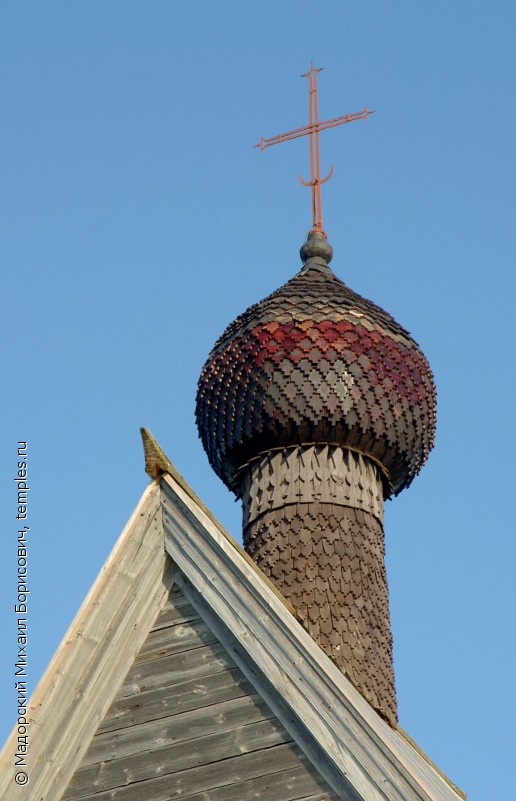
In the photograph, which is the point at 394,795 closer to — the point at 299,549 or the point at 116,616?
the point at 116,616

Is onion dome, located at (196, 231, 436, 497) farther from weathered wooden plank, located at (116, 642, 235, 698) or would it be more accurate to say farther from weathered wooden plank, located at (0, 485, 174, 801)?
weathered wooden plank, located at (116, 642, 235, 698)

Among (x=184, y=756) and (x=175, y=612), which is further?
(x=175, y=612)

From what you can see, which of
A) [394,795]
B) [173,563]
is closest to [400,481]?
[173,563]

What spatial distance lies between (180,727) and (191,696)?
18cm

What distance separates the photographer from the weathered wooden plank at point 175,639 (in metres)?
8.88

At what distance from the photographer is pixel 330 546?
47.0ft

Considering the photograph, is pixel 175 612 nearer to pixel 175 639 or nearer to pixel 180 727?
pixel 175 639

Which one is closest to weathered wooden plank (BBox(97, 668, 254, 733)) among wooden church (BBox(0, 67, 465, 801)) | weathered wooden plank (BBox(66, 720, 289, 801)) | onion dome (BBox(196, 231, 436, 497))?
wooden church (BBox(0, 67, 465, 801))

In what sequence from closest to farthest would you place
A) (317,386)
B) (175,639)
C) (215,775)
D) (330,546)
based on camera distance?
(215,775) < (175,639) < (330,546) < (317,386)

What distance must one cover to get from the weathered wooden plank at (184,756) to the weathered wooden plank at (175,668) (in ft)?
1.26

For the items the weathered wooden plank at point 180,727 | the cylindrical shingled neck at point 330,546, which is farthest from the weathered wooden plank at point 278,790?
the cylindrical shingled neck at point 330,546

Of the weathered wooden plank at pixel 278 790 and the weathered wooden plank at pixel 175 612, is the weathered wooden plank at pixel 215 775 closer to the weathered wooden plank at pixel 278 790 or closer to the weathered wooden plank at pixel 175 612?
the weathered wooden plank at pixel 278 790

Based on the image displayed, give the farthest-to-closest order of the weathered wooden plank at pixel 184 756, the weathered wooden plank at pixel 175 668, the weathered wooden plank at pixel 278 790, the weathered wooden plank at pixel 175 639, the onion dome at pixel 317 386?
the onion dome at pixel 317 386, the weathered wooden plank at pixel 175 639, the weathered wooden plank at pixel 175 668, the weathered wooden plank at pixel 184 756, the weathered wooden plank at pixel 278 790

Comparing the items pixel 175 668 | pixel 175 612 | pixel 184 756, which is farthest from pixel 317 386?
pixel 184 756
